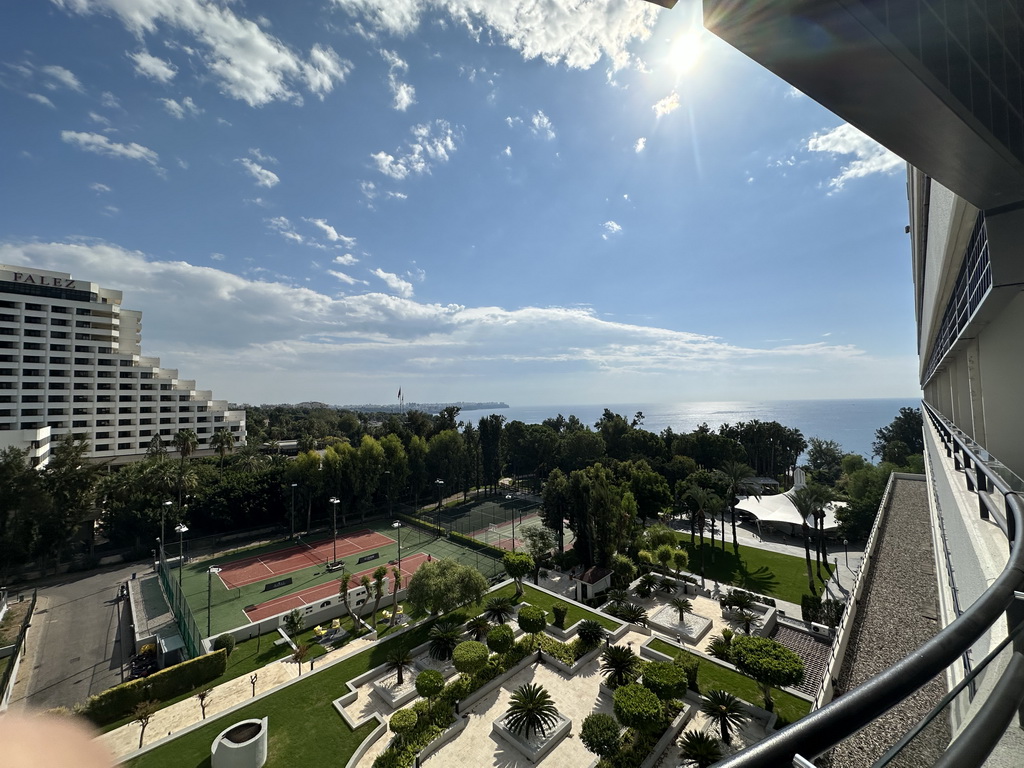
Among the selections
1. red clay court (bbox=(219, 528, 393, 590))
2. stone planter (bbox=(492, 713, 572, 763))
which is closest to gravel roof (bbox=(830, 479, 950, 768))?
stone planter (bbox=(492, 713, 572, 763))

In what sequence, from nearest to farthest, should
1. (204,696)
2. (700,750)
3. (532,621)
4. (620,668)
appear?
(700,750)
(620,668)
(204,696)
(532,621)

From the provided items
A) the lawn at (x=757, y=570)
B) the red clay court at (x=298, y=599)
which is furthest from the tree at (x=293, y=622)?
the lawn at (x=757, y=570)

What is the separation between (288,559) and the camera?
31.2 metres

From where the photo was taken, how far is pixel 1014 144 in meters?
4.20

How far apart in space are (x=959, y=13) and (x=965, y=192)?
1.97 metres

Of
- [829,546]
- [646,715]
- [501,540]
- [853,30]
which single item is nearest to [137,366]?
[501,540]

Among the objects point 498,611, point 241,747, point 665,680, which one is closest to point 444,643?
point 498,611

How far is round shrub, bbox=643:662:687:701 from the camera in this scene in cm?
1341

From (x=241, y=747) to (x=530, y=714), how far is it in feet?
26.1

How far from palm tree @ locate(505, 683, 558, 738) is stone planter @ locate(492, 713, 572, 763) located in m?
0.12

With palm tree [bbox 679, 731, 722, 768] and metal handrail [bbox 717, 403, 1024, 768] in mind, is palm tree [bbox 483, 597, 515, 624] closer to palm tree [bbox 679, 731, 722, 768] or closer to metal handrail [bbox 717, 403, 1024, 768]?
palm tree [bbox 679, 731, 722, 768]

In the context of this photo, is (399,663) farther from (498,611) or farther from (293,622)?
(293,622)

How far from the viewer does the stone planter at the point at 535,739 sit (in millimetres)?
12719

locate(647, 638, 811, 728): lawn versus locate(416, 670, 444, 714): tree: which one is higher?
locate(416, 670, 444, 714): tree
